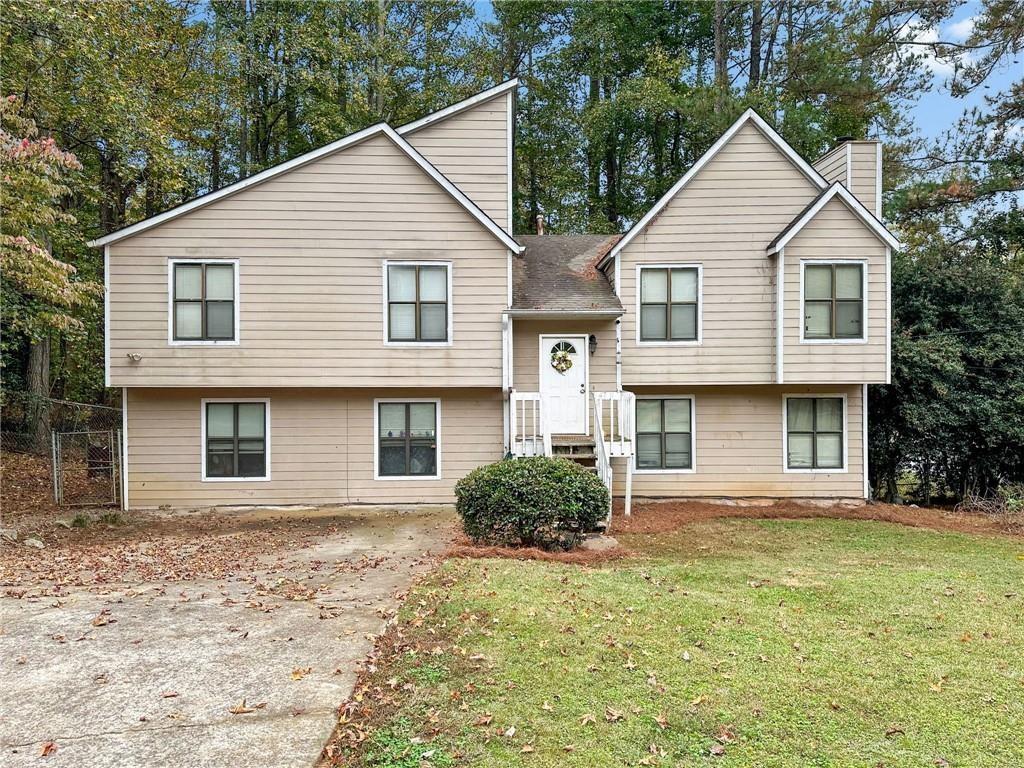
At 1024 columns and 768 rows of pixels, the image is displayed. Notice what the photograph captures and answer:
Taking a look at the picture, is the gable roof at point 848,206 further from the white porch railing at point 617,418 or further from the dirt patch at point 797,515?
the dirt patch at point 797,515

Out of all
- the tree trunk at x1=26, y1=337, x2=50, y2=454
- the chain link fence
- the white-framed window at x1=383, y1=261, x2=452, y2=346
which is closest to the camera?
the white-framed window at x1=383, y1=261, x2=452, y2=346

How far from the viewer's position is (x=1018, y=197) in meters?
17.2

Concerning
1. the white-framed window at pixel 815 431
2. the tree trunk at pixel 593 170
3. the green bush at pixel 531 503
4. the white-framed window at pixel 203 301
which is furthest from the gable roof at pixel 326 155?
the tree trunk at pixel 593 170

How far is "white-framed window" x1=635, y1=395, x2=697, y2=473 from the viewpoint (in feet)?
43.5

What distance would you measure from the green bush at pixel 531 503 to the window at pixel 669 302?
507 cm

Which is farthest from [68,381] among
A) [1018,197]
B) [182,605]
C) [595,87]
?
[1018,197]

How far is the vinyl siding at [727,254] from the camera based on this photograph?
12688 mm

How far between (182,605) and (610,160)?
895 inches

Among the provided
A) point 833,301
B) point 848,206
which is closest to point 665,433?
point 833,301

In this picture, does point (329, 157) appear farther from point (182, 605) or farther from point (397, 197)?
point (182, 605)

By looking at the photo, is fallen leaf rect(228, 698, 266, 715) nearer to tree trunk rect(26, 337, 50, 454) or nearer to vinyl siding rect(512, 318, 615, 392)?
vinyl siding rect(512, 318, 615, 392)

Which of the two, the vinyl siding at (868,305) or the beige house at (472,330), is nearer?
the beige house at (472,330)

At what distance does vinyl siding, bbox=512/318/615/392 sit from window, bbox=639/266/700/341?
0.75 m

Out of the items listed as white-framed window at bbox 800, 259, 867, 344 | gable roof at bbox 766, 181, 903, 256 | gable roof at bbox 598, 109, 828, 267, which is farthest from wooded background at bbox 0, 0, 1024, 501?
gable roof at bbox 598, 109, 828, 267
